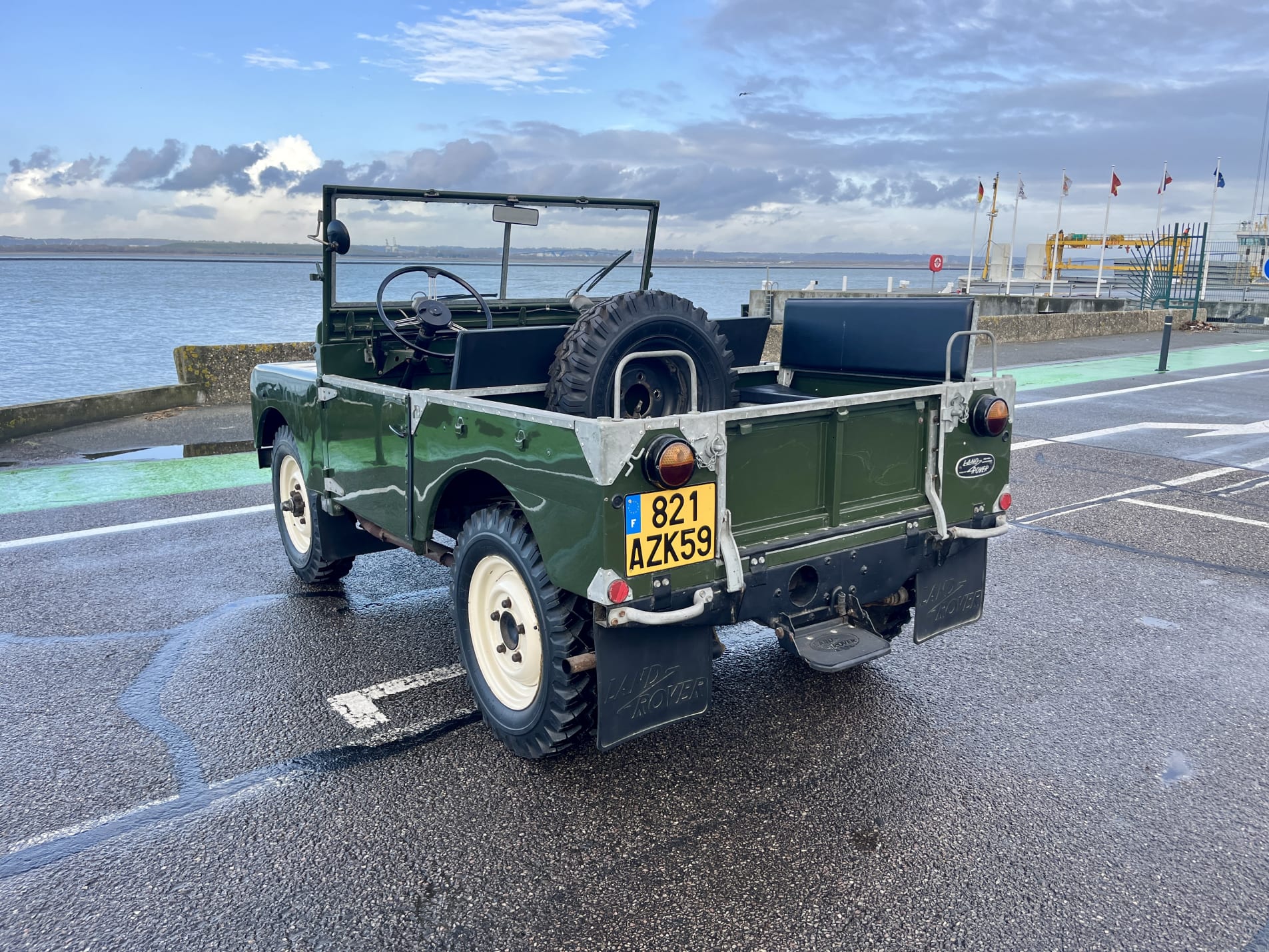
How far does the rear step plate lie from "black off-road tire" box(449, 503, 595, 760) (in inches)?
31.5

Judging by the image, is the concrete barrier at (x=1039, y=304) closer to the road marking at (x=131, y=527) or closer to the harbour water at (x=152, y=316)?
the harbour water at (x=152, y=316)

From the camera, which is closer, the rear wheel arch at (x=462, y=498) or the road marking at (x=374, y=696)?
the rear wheel arch at (x=462, y=498)

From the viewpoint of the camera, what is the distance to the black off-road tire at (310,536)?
5176mm

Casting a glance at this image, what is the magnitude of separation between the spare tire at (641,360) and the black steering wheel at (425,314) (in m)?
1.20

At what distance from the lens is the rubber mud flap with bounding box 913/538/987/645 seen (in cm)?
401

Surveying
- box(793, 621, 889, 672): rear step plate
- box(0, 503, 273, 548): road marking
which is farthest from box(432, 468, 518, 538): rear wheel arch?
box(0, 503, 273, 548): road marking

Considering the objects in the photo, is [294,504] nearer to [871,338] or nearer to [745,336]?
[745,336]

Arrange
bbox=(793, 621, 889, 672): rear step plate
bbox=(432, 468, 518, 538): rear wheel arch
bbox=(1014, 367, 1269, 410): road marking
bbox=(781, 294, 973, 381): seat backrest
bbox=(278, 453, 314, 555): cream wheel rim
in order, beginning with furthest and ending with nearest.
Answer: bbox=(1014, 367, 1269, 410): road marking < bbox=(278, 453, 314, 555): cream wheel rim < bbox=(781, 294, 973, 381): seat backrest < bbox=(432, 468, 518, 538): rear wheel arch < bbox=(793, 621, 889, 672): rear step plate

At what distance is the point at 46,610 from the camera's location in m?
5.18

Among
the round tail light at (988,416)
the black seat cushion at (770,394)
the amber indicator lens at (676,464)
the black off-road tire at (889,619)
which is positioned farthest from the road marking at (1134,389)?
the amber indicator lens at (676,464)

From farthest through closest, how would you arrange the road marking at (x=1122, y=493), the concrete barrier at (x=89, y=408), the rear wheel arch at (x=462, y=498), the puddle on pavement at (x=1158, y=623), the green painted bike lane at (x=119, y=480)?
1. the concrete barrier at (x=89, y=408)
2. the green painted bike lane at (x=119, y=480)
3. the road marking at (x=1122, y=493)
4. the puddle on pavement at (x=1158, y=623)
5. the rear wheel arch at (x=462, y=498)

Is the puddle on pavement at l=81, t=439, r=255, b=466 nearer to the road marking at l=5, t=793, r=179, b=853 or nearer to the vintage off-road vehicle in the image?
the vintage off-road vehicle

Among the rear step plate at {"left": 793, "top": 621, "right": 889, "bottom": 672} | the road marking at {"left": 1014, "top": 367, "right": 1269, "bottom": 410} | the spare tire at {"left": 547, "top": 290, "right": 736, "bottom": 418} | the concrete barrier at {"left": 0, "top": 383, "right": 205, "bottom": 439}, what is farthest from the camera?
the road marking at {"left": 1014, "top": 367, "right": 1269, "bottom": 410}

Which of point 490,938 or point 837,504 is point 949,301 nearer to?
point 837,504
